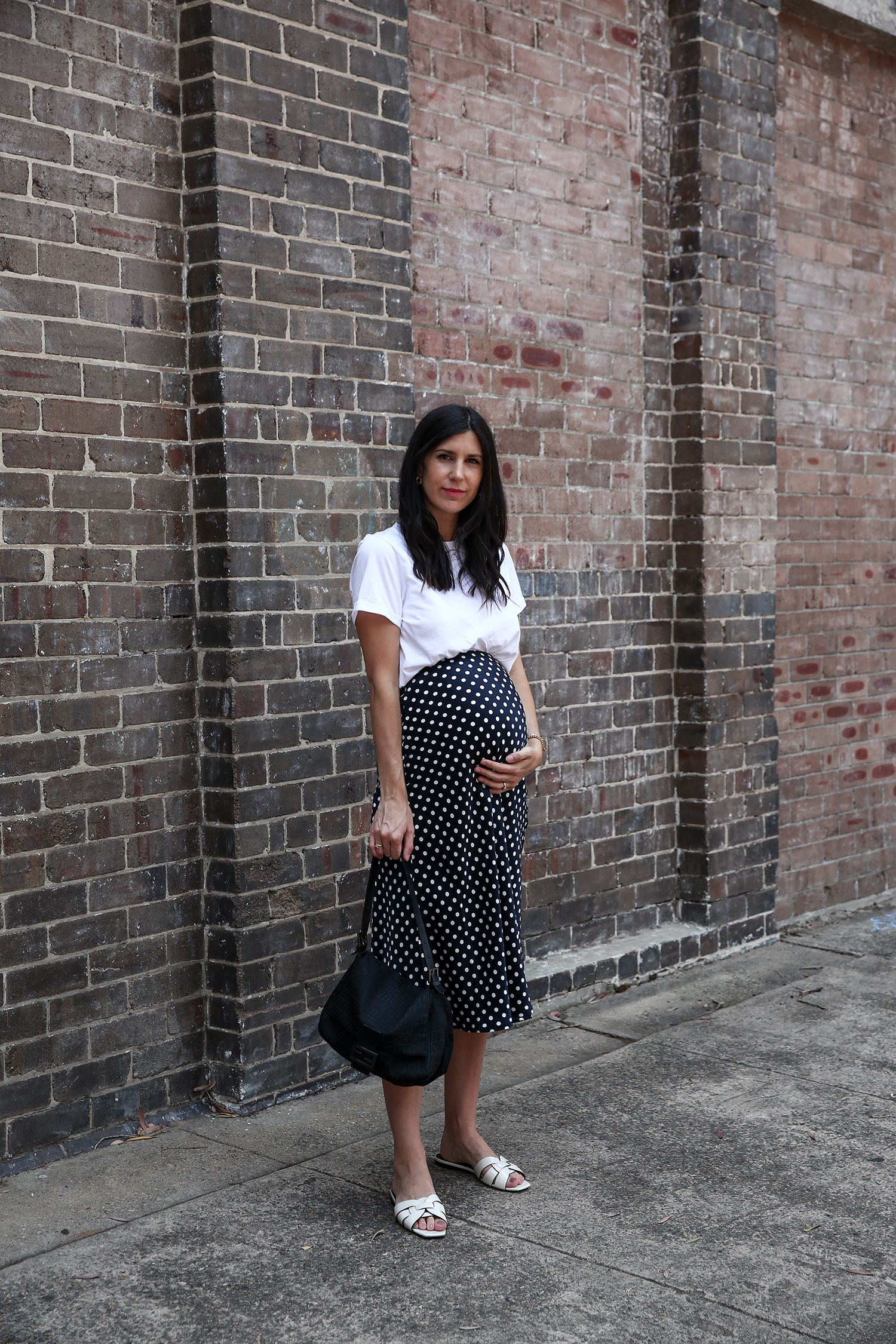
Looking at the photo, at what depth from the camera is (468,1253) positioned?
3.37 meters

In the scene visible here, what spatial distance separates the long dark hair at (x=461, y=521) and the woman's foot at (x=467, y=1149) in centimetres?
150

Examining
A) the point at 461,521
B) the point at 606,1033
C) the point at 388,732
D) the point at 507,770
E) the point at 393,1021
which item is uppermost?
the point at 461,521

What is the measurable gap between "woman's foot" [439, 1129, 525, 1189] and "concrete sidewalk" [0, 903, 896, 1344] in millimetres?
58

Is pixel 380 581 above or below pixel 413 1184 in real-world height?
above

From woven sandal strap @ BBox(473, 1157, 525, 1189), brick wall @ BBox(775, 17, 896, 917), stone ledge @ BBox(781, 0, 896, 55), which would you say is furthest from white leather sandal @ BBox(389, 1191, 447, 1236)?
stone ledge @ BBox(781, 0, 896, 55)

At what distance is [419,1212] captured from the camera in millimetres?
3469

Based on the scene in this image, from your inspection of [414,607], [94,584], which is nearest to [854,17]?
[414,607]

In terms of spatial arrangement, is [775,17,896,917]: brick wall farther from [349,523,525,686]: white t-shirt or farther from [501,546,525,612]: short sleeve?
[349,523,525,686]: white t-shirt

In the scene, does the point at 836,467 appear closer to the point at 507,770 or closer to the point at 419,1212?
the point at 507,770

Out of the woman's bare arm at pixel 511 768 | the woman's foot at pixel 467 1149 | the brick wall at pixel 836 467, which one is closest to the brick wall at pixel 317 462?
the brick wall at pixel 836 467

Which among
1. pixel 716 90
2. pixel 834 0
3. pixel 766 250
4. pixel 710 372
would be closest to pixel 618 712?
pixel 710 372

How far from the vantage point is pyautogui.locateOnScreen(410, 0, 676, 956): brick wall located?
5227 millimetres

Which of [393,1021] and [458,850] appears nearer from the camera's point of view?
[393,1021]

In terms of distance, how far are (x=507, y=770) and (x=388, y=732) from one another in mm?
335
